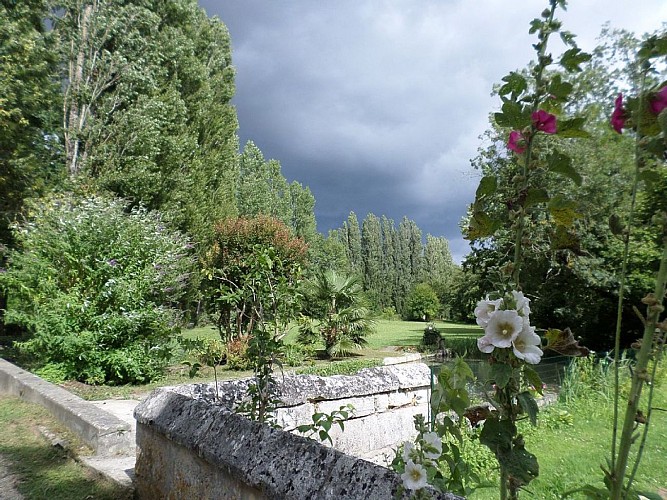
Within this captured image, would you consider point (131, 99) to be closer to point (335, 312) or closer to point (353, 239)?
point (335, 312)

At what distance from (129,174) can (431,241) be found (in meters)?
46.5

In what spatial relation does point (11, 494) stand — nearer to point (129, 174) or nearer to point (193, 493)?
point (193, 493)

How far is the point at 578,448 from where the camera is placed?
4.27m

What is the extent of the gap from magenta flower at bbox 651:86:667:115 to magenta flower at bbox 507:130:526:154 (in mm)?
235

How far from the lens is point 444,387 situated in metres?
1.11

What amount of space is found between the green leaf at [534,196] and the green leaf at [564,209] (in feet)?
0.20

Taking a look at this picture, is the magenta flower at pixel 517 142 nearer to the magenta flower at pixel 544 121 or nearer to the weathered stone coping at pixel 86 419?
the magenta flower at pixel 544 121

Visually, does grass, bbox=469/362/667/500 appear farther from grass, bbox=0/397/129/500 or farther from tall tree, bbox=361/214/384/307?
tall tree, bbox=361/214/384/307

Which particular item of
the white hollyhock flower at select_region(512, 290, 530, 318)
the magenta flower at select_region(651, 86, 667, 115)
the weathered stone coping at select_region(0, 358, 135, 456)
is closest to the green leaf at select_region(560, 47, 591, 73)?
the magenta flower at select_region(651, 86, 667, 115)

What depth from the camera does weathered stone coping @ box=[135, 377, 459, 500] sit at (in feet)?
4.58

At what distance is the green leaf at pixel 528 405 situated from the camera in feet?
2.82

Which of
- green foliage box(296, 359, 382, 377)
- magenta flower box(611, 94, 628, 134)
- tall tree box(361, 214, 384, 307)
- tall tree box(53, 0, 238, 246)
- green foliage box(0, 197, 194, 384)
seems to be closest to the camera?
magenta flower box(611, 94, 628, 134)

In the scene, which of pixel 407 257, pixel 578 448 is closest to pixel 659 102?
pixel 578 448

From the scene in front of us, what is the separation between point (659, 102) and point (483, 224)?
395 mm
